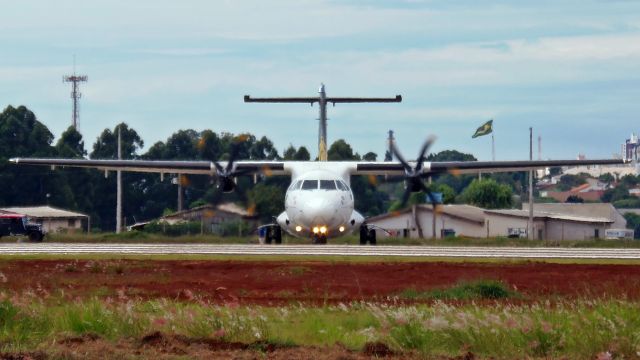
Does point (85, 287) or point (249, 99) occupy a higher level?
point (249, 99)

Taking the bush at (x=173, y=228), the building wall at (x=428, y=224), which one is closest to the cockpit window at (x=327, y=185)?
the bush at (x=173, y=228)

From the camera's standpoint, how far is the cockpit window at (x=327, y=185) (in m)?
45.3

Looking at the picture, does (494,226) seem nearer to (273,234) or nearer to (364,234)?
(364,234)

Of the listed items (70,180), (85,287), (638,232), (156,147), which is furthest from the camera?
(638,232)

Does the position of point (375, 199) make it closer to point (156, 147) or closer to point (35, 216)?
point (156, 147)

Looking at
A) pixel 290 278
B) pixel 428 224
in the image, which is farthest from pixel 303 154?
pixel 290 278

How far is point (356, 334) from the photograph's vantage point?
16.5 meters

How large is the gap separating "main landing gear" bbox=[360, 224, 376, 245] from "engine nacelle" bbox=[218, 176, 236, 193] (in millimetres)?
5286

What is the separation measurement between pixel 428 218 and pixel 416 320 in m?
64.4

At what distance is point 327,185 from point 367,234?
16.2 feet

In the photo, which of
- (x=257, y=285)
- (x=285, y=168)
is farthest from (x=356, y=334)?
(x=285, y=168)

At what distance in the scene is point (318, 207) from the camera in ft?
146

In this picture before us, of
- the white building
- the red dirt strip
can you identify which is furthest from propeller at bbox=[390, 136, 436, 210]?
the white building

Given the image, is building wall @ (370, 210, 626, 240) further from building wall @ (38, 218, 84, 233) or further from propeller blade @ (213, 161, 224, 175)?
propeller blade @ (213, 161, 224, 175)
